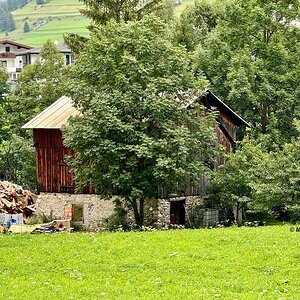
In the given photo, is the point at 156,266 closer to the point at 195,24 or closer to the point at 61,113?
the point at 61,113

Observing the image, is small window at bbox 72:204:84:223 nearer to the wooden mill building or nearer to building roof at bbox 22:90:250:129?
the wooden mill building

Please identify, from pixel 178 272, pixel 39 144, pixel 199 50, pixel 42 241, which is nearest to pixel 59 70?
pixel 199 50

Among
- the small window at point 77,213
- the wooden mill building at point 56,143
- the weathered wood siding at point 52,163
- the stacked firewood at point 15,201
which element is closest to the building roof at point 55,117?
the wooden mill building at point 56,143

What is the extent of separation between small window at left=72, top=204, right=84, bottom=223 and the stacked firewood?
11.3ft

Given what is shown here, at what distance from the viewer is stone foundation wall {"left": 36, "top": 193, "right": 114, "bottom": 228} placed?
4044 centimetres

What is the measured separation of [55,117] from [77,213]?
5838 mm

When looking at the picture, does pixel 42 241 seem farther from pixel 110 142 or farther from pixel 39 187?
pixel 39 187

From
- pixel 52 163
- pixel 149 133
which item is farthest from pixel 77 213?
pixel 149 133

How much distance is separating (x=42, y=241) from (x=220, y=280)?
10787mm

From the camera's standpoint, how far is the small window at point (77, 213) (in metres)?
41.5

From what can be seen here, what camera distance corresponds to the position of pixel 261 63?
4894 centimetres

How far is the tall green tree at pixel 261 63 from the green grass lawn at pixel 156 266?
20983mm

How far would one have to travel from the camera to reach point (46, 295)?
17.6m

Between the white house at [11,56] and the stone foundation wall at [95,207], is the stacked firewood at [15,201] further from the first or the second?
the white house at [11,56]
